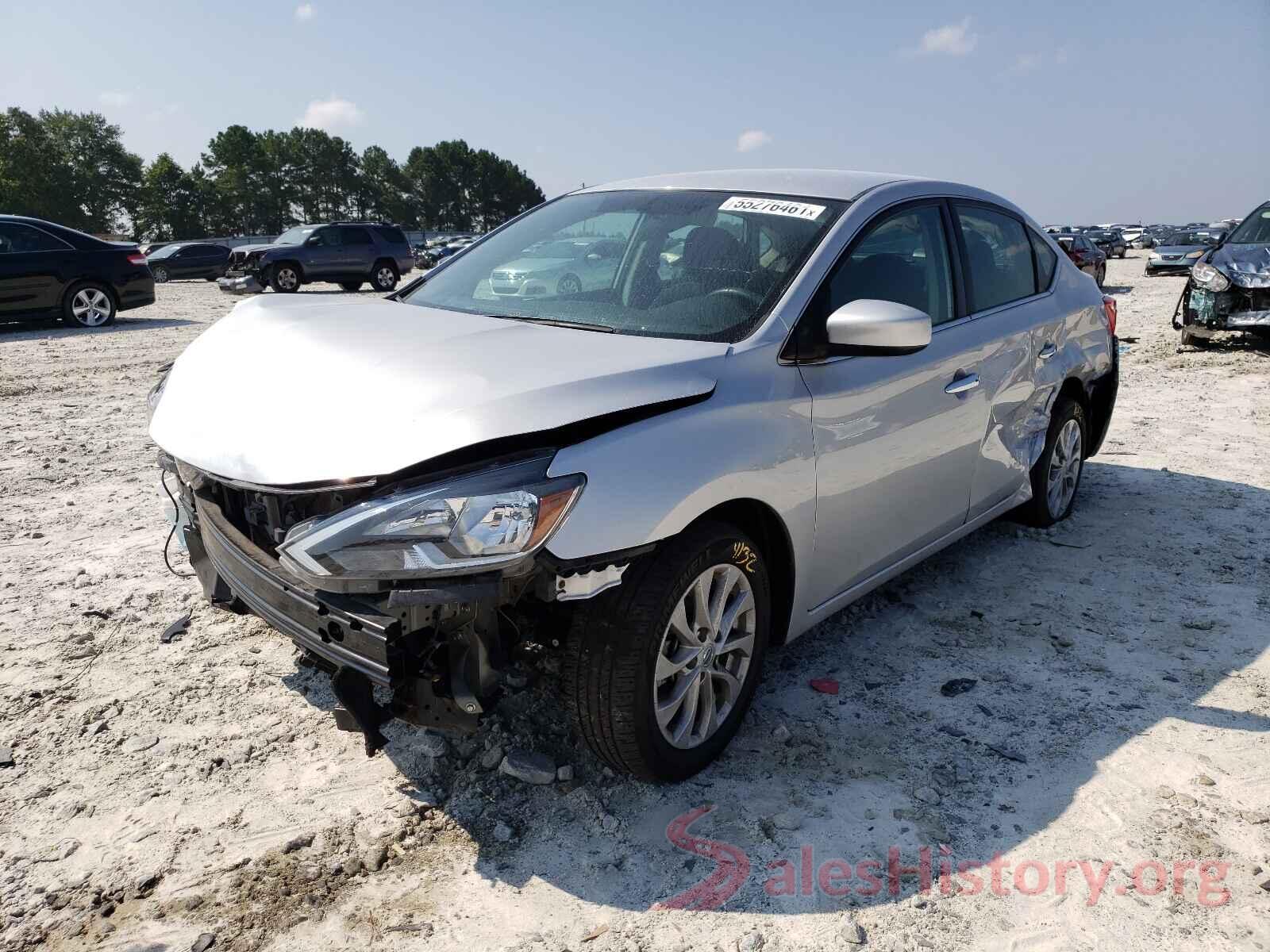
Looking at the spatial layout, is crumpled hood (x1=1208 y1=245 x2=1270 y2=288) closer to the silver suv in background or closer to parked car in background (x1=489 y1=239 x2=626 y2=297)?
the silver suv in background

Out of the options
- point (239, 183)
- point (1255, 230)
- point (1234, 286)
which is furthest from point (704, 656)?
point (239, 183)

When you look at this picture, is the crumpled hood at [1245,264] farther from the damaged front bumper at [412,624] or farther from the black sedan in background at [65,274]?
the black sedan in background at [65,274]

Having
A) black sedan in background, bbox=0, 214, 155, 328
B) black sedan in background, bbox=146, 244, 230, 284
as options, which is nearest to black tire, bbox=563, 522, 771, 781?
black sedan in background, bbox=0, 214, 155, 328

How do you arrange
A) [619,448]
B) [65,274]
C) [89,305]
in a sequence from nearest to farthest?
1. [619,448]
2. [65,274]
3. [89,305]

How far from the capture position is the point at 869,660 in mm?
3559

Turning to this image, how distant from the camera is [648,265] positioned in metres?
3.27

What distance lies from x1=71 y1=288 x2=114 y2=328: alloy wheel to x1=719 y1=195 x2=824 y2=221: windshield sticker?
1325 centimetres

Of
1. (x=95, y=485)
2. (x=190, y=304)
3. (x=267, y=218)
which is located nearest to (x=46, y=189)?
(x=267, y=218)

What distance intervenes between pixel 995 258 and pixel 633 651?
2.85 metres

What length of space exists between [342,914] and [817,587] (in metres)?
1.73

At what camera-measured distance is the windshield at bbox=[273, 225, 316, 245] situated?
22.4m

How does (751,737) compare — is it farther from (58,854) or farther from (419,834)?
(58,854)

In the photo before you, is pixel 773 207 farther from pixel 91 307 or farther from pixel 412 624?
pixel 91 307

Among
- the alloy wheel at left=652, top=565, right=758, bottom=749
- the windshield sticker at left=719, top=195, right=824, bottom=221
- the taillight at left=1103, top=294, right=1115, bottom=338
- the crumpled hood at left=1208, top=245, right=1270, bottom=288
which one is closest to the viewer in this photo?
the alloy wheel at left=652, top=565, right=758, bottom=749
